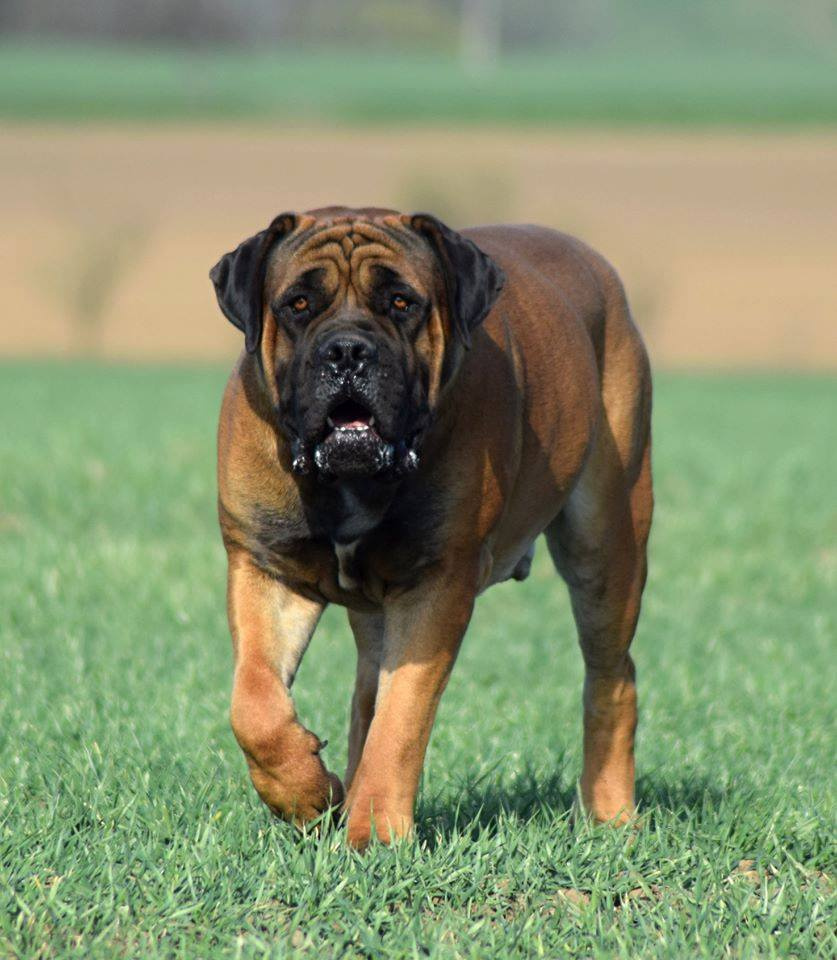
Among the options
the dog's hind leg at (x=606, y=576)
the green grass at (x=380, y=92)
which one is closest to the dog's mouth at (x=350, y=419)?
the dog's hind leg at (x=606, y=576)

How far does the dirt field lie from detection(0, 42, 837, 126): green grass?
2.82 metres

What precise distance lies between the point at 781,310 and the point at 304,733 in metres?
34.9

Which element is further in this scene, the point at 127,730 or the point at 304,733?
the point at 127,730

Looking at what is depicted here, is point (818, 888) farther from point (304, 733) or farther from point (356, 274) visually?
point (356, 274)

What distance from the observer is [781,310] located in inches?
1486

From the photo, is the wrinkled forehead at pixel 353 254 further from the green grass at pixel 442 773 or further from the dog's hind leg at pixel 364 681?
the green grass at pixel 442 773

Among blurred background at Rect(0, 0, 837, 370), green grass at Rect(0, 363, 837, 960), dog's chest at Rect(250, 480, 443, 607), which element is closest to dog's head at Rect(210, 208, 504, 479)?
dog's chest at Rect(250, 480, 443, 607)

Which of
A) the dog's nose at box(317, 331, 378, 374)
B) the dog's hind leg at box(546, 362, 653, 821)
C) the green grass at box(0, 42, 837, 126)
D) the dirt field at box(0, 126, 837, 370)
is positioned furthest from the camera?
the green grass at box(0, 42, 837, 126)

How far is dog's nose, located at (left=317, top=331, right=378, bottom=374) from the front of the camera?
13.5 feet

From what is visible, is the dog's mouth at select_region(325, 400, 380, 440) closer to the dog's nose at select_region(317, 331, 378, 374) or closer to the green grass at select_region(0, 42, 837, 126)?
the dog's nose at select_region(317, 331, 378, 374)

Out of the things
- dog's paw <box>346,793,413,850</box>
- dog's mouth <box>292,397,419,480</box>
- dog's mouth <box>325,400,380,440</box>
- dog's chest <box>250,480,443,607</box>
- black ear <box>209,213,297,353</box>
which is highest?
black ear <box>209,213,297,353</box>

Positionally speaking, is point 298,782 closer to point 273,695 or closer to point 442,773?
point 273,695

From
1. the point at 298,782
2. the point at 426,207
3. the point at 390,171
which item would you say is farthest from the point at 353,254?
the point at 390,171

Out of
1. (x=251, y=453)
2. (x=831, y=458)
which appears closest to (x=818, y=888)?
(x=251, y=453)
